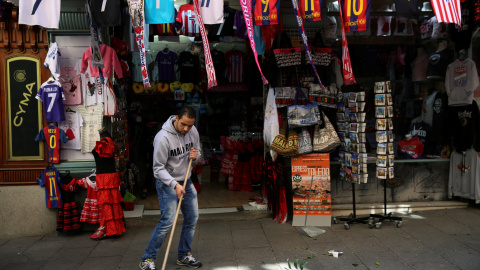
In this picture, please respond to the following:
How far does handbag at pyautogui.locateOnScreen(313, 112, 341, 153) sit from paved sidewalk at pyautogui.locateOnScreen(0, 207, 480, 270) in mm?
1368

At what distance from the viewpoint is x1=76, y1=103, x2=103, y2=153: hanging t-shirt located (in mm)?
6707

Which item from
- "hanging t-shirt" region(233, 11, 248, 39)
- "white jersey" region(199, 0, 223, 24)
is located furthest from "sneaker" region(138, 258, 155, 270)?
"hanging t-shirt" region(233, 11, 248, 39)

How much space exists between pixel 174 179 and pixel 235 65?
5.95 metres

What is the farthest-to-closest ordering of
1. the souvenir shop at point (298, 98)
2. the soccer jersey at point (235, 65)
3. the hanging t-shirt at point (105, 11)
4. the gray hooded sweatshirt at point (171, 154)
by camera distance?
the soccer jersey at point (235, 65) < the souvenir shop at point (298, 98) < the hanging t-shirt at point (105, 11) < the gray hooded sweatshirt at point (171, 154)

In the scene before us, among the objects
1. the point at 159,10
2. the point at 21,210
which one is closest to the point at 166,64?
the point at 159,10

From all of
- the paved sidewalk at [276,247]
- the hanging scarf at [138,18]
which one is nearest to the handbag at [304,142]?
the paved sidewalk at [276,247]

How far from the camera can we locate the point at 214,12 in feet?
18.8

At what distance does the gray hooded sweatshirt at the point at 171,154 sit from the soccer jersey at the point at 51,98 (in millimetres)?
2546

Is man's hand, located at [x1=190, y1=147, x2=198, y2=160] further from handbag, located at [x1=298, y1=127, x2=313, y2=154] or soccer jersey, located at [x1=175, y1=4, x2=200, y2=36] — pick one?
soccer jersey, located at [x1=175, y1=4, x2=200, y2=36]

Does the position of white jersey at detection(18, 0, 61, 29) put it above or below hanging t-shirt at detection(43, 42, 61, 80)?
above

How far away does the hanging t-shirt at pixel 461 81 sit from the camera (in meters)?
7.25

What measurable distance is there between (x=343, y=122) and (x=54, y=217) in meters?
5.27

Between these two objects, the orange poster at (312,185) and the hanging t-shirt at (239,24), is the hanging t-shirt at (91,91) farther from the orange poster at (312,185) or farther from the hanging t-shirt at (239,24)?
the orange poster at (312,185)

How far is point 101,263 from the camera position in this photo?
5.32 metres
